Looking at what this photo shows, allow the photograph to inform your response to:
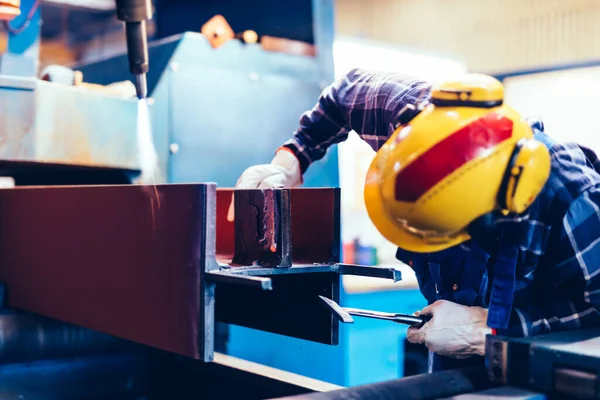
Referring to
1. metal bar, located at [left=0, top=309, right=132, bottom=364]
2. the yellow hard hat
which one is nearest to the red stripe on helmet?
the yellow hard hat

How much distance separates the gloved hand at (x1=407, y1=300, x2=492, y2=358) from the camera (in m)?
1.20

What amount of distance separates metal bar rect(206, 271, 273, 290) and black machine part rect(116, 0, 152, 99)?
44 centimetres

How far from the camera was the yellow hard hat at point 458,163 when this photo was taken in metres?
0.92

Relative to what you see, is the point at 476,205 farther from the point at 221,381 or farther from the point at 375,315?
the point at 221,381

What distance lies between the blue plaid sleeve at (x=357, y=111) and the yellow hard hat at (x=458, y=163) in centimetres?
51

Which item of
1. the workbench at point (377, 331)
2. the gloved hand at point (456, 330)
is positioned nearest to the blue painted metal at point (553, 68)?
the workbench at point (377, 331)

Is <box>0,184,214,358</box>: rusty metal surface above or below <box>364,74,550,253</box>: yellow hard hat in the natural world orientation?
below

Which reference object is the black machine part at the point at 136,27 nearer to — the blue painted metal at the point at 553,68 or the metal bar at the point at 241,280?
the metal bar at the point at 241,280

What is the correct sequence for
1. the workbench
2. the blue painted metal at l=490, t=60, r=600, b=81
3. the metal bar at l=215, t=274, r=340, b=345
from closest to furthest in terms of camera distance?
the metal bar at l=215, t=274, r=340, b=345
the workbench
the blue painted metal at l=490, t=60, r=600, b=81

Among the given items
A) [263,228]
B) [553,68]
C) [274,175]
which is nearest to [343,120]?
[274,175]

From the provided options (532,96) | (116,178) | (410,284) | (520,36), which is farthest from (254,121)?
(520,36)

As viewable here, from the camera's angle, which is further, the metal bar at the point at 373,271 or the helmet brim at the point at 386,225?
the metal bar at the point at 373,271

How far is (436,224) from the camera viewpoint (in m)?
0.96

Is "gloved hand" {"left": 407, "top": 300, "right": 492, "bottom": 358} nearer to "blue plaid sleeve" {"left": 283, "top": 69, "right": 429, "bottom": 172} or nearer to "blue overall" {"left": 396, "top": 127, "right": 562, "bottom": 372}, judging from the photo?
"blue overall" {"left": 396, "top": 127, "right": 562, "bottom": 372}
